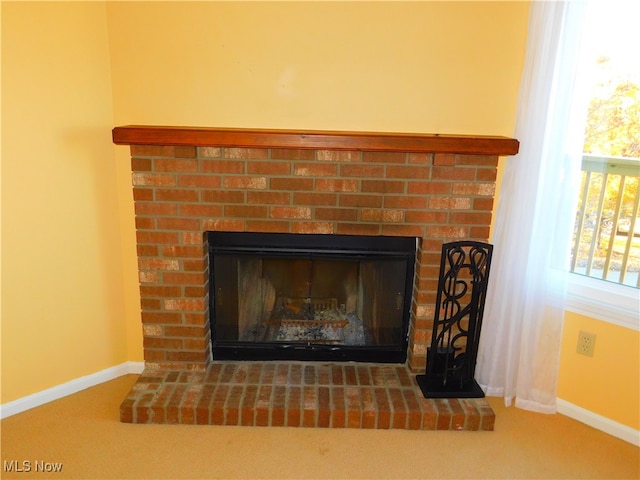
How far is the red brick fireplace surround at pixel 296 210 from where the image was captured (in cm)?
201

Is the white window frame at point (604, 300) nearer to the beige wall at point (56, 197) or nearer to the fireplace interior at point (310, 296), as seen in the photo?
the fireplace interior at point (310, 296)

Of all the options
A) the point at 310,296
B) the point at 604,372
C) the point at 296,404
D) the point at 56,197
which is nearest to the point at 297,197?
the point at 310,296

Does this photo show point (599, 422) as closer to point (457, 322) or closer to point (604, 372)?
point (604, 372)

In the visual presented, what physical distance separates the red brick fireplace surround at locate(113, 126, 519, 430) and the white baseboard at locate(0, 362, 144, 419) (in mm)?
288

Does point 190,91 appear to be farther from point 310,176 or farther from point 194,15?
point 310,176

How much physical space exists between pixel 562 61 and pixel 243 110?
130 centimetres

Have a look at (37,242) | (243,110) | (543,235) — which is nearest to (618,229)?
(543,235)

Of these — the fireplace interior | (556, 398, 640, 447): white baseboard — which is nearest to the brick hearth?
the fireplace interior

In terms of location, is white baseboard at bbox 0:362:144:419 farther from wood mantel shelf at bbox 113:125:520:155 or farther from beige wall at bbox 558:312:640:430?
beige wall at bbox 558:312:640:430

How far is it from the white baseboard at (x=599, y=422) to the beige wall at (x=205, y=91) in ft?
0.10

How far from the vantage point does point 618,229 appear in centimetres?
211

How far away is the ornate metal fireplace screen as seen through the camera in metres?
2.09

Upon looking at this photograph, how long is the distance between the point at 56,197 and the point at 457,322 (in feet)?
6.02

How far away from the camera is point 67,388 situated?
88.9 inches
